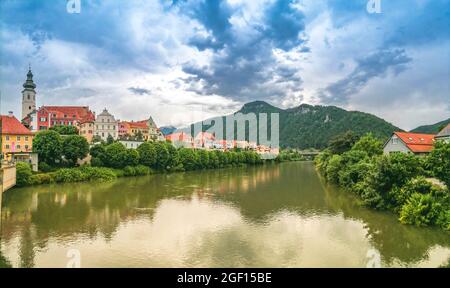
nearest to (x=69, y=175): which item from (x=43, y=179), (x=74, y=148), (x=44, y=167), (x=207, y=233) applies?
(x=43, y=179)

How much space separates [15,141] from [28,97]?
2060cm

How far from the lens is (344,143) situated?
123 feet

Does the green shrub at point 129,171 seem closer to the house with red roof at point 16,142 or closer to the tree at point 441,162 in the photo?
the house with red roof at point 16,142

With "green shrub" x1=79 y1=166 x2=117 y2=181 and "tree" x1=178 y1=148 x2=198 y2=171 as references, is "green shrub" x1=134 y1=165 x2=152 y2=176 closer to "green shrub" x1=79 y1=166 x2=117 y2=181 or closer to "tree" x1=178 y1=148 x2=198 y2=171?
"green shrub" x1=79 y1=166 x2=117 y2=181

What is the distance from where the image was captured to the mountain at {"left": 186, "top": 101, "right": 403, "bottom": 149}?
9781 centimetres

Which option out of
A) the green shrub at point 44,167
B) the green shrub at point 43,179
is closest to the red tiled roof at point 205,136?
the green shrub at point 44,167

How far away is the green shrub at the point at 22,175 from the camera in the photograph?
26359 mm

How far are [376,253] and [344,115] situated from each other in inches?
4850

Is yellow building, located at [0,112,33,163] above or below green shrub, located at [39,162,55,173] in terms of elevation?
above

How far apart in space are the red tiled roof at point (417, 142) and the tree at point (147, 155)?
26531 millimetres

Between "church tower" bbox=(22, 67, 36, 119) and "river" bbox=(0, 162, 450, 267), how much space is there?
99.3 ft

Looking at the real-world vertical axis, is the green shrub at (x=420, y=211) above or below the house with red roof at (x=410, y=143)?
below

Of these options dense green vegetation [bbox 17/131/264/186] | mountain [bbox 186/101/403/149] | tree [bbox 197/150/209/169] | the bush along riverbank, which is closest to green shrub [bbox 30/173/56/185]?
dense green vegetation [bbox 17/131/264/186]

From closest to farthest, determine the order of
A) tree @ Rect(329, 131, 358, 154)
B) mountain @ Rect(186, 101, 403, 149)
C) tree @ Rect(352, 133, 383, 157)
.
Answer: tree @ Rect(352, 133, 383, 157), tree @ Rect(329, 131, 358, 154), mountain @ Rect(186, 101, 403, 149)
